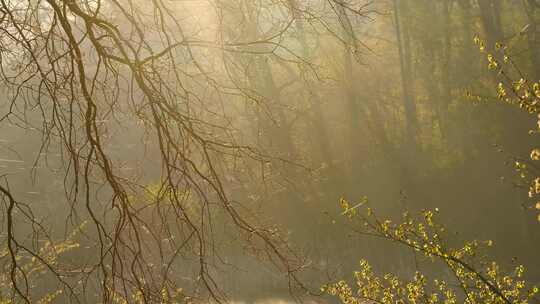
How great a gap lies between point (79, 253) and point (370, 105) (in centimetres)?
786

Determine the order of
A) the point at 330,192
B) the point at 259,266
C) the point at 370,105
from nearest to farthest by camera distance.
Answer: the point at 259,266
the point at 330,192
the point at 370,105

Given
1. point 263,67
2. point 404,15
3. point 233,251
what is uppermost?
point 404,15

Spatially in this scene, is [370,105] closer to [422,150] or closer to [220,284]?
[422,150]

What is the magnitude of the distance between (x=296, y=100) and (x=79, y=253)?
6438mm

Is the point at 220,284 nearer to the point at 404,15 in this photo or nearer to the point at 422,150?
the point at 422,150

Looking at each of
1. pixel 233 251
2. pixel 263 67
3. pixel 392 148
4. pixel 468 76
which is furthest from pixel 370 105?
pixel 233 251

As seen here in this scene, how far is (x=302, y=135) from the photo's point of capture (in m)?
15.1

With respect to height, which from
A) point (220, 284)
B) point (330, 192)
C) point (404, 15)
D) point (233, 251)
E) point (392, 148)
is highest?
point (404, 15)

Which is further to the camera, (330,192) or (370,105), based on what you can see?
(370,105)

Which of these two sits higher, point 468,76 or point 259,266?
point 468,76

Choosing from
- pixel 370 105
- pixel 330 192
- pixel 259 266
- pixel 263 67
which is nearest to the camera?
pixel 259 266

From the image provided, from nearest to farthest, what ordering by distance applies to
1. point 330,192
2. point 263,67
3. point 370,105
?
point 263,67 < point 330,192 < point 370,105

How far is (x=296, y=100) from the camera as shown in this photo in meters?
15.5

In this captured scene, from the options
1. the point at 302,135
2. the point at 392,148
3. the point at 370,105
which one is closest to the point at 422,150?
the point at 392,148
